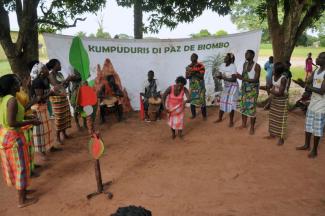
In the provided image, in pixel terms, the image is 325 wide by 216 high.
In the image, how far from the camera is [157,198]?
13.9 feet

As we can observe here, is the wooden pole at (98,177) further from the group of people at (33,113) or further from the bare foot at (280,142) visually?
the bare foot at (280,142)

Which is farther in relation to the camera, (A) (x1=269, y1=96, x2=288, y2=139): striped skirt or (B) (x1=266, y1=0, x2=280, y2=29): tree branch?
(B) (x1=266, y1=0, x2=280, y2=29): tree branch

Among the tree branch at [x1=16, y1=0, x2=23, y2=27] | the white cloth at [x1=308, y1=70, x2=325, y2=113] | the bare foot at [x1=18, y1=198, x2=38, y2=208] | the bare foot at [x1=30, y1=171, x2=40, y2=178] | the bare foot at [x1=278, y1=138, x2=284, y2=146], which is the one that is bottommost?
the bare foot at [x1=18, y1=198, x2=38, y2=208]

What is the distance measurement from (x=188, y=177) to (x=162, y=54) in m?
4.59

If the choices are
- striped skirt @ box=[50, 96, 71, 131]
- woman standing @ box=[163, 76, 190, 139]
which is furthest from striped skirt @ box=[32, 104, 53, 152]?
woman standing @ box=[163, 76, 190, 139]

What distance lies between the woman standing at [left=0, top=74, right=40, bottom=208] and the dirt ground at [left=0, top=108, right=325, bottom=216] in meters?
0.39

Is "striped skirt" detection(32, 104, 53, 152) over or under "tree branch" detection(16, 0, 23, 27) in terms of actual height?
under

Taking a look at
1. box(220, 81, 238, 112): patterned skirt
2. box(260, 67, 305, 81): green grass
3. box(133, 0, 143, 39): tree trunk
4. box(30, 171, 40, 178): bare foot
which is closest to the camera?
box(30, 171, 40, 178): bare foot

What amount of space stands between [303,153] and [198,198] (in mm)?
2603

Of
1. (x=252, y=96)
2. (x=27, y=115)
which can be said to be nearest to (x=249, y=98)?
(x=252, y=96)

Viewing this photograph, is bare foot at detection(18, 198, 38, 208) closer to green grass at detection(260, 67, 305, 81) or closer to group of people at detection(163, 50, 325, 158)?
group of people at detection(163, 50, 325, 158)

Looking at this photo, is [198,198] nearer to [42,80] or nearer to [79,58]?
[79,58]

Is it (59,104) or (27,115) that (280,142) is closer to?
(59,104)

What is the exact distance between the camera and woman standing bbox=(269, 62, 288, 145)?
5.70 metres
